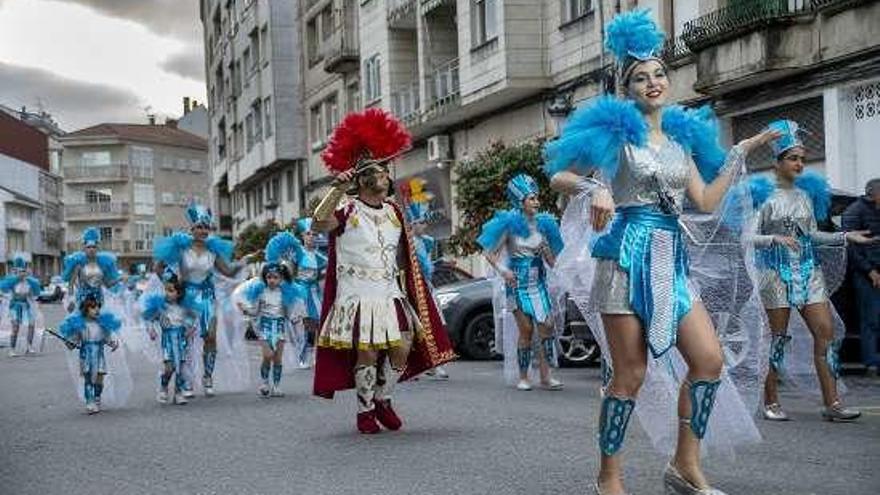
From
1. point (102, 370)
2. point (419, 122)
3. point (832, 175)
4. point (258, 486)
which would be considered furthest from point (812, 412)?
point (419, 122)

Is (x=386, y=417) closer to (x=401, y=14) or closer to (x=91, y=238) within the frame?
(x=91, y=238)

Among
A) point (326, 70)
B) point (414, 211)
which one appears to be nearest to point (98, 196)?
point (326, 70)

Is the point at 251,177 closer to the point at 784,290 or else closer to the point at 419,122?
the point at 419,122

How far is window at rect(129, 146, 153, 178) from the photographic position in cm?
11494

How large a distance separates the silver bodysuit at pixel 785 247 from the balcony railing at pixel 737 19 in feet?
31.9

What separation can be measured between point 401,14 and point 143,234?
87740mm

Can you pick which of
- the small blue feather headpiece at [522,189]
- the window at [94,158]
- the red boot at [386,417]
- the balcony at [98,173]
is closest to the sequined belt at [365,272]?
the red boot at [386,417]

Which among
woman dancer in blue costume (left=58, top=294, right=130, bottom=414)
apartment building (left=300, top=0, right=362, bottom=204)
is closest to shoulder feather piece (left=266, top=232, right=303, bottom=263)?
woman dancer in blue costume (left=58, top=294, right=130, bottom=414)

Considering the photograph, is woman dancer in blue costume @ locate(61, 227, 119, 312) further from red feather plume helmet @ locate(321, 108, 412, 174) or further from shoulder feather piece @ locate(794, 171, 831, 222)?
shoulder feather piece @ locate(794, 171, 831, 222)

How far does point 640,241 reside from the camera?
18.7 ft

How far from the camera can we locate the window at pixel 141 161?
115 meters

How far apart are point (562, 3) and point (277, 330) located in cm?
1486

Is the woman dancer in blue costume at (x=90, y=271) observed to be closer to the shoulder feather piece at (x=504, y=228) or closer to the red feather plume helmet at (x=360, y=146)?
the shoulder feather piece at (x=504, y=228)

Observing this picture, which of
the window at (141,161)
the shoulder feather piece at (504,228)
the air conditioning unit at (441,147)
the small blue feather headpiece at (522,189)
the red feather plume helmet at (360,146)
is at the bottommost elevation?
the shoulder feather piece at (504,228)
